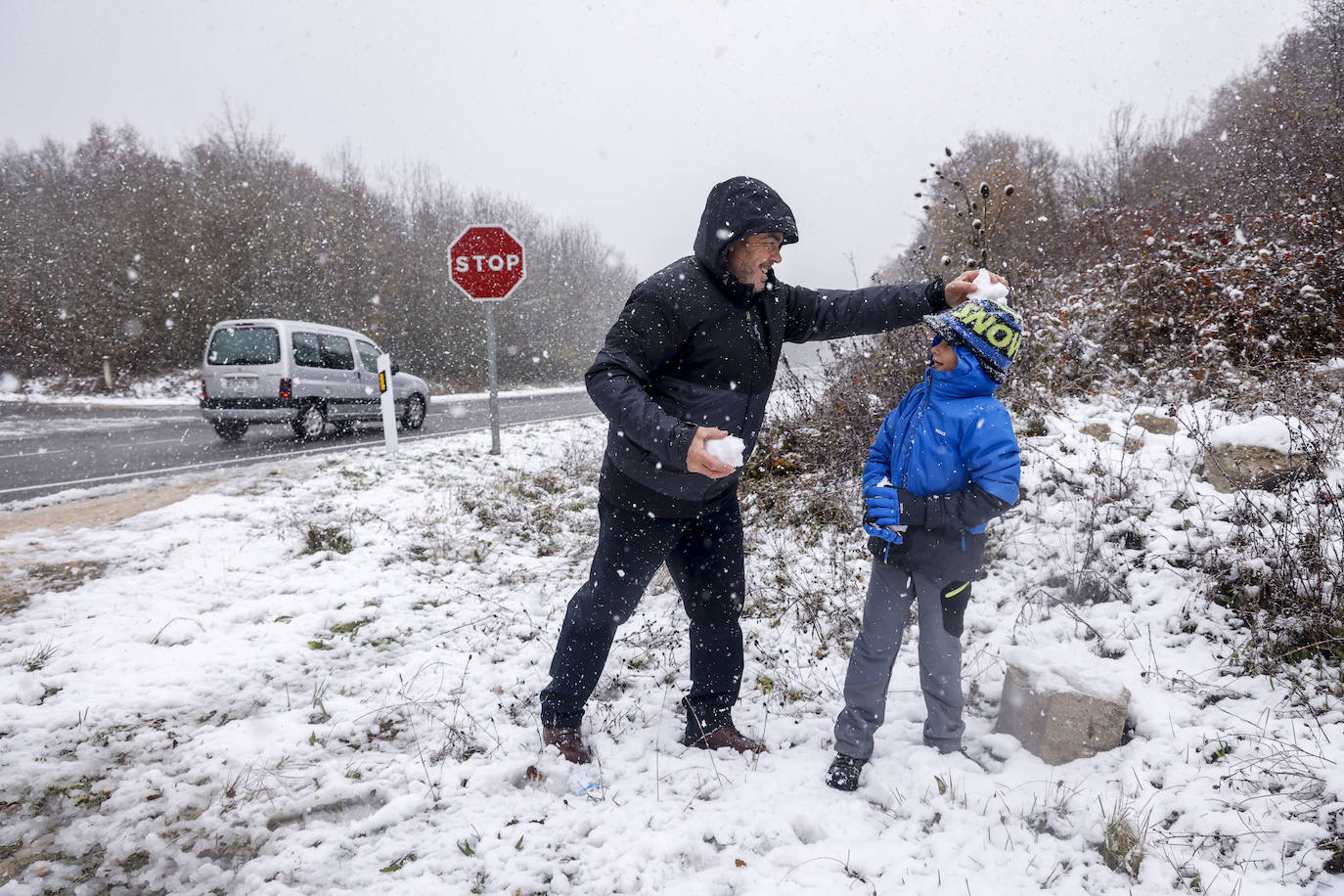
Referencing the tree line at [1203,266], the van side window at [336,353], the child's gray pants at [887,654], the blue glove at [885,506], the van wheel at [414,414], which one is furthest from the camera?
the van wheel at [414,414]

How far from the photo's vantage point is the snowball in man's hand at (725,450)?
1798 millimetres

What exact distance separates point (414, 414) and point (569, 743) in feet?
37.6

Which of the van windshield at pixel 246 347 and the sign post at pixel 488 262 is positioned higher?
the sign post at pixel 488 262

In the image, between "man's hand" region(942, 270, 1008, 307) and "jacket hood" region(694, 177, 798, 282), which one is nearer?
"jacket hood" region(694, 177, 798, 282)

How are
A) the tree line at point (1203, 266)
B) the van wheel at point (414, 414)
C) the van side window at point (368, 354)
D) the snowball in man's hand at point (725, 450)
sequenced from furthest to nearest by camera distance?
the van wheel at point (414, 414)
the van side window at point (368, 354)
the tree line at point (1203, 266)
the snowball in man's hand at point (725, 450)

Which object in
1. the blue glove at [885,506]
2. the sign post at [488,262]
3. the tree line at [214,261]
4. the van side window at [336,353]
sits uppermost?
the tree line at [214,261]

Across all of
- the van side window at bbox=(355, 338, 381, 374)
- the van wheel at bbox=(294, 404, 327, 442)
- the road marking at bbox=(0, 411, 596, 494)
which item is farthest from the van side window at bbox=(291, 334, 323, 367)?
the road marking at bbox=(0, 411, 596, 494)

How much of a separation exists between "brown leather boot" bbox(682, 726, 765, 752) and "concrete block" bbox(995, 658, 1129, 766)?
1.02m

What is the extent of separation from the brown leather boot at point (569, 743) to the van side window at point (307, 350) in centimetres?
967

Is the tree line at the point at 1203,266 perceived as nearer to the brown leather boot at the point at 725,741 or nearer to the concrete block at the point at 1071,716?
the concrete block at the point at 1071,716

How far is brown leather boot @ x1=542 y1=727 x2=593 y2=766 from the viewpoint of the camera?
2.51m

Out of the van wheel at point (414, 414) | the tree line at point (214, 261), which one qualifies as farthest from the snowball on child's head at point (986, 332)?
the tree line at point (214, 261)

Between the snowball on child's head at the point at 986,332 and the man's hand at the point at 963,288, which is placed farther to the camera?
the man's hand at the point at 963,288

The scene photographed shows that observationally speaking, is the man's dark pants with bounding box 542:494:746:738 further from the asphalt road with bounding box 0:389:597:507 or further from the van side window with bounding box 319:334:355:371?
the van side window with bounding box 319:334:355:371
